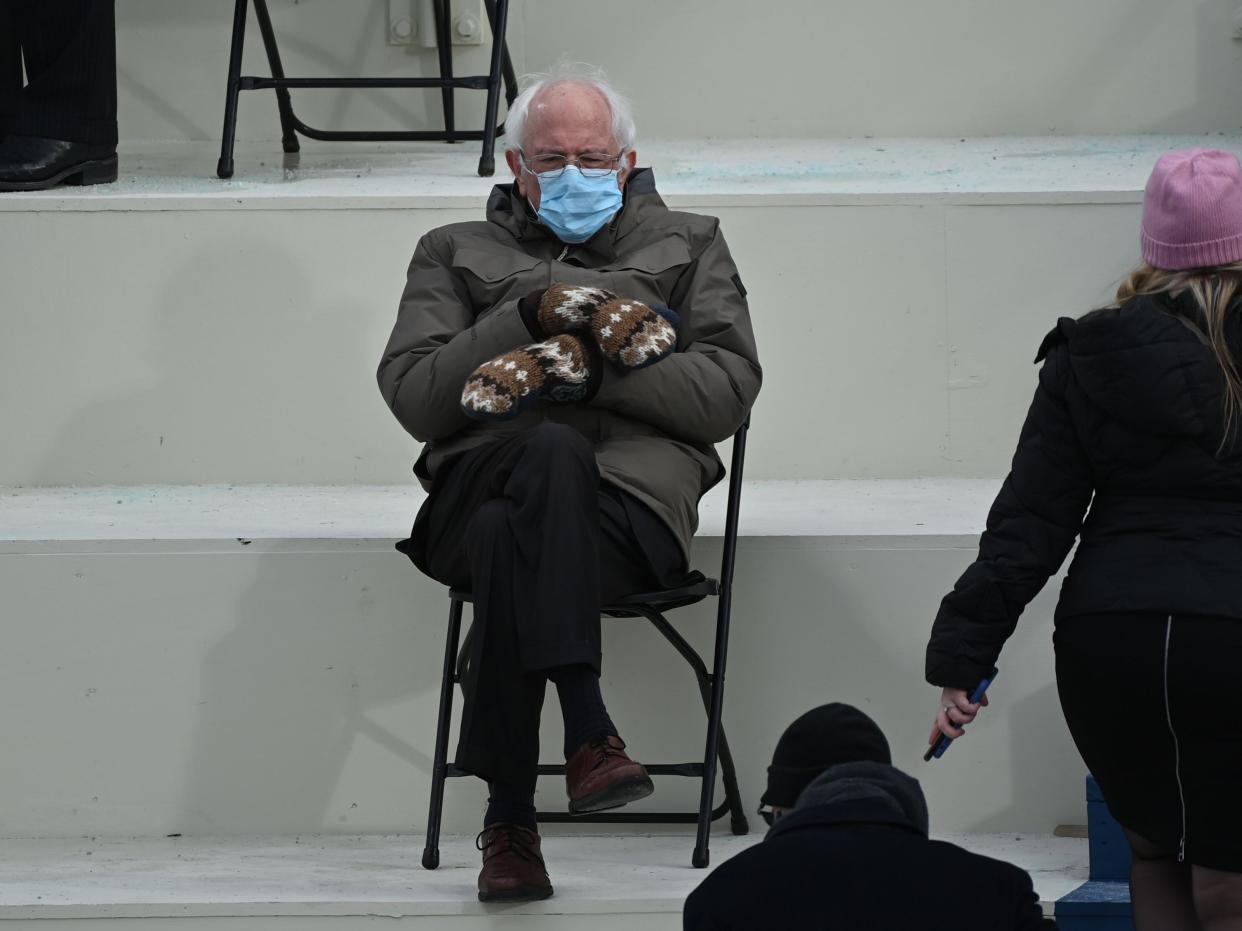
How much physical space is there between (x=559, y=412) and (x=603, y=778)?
2.26 ft

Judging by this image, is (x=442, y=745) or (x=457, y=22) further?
(x=457, y=22)

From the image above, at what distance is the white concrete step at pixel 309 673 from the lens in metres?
3.08

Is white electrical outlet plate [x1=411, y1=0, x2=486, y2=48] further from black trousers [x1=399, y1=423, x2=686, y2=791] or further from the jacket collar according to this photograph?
black trousers [x1=399, y1=423, x2=686, y2=791]

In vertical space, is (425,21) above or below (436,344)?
above

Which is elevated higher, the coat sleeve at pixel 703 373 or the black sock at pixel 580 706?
the coat sleeve at pixel 703 373

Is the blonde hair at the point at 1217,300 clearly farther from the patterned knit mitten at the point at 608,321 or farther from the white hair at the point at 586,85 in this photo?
the white hair at the point at 586,85

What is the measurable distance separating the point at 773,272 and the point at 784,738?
2.06 m

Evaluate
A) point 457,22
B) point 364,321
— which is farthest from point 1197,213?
point 457,22

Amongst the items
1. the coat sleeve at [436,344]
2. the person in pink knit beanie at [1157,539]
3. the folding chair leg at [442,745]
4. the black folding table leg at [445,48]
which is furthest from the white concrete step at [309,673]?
the black folding table leg at [445,48]

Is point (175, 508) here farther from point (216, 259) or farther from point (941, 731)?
point (941, 731)

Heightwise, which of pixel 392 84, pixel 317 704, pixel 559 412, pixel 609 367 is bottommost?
pixel 317 704

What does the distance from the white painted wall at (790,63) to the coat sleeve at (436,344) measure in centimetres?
206

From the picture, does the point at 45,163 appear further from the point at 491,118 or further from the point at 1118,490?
the point at 1118,490

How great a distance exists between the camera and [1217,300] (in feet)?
6.97
